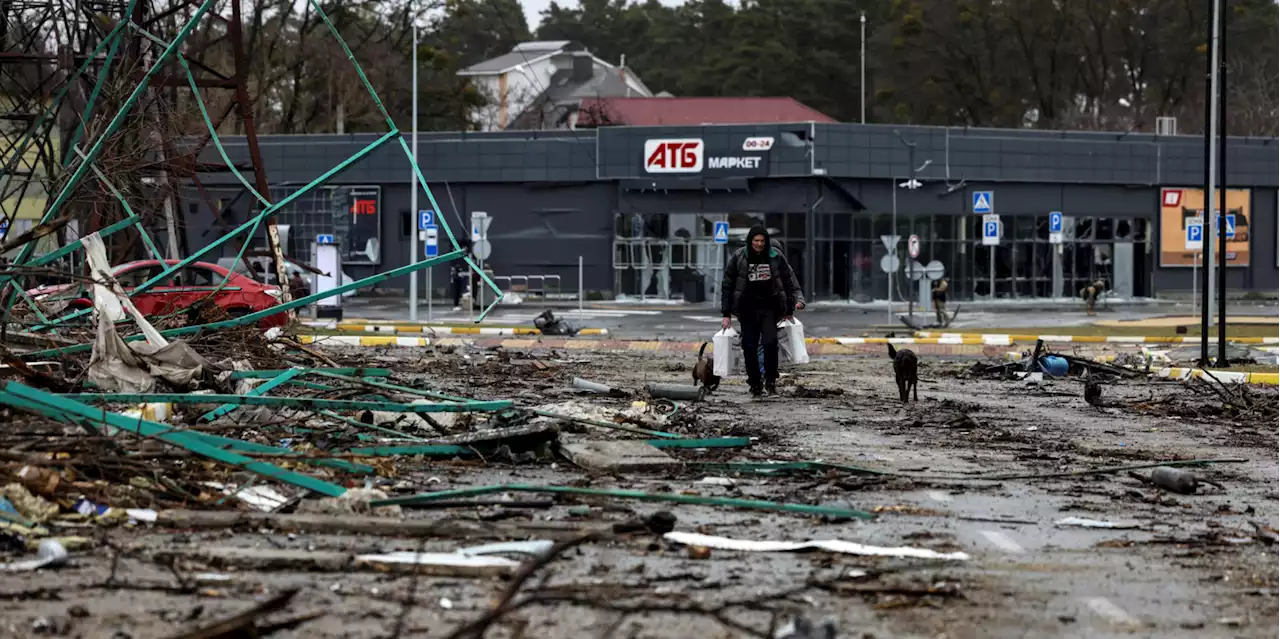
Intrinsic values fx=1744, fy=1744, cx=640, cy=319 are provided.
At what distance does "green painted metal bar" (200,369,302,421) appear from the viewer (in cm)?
1148

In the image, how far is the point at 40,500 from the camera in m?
7.74

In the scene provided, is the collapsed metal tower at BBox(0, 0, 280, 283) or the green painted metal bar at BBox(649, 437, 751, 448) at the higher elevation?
the collapsed metal tower at BBox(0, 0, 280, 283)

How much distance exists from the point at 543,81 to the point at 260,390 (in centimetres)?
9146

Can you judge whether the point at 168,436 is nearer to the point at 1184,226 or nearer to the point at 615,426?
the point at 615,426

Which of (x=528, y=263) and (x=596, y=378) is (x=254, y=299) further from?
(x=528, y=263)

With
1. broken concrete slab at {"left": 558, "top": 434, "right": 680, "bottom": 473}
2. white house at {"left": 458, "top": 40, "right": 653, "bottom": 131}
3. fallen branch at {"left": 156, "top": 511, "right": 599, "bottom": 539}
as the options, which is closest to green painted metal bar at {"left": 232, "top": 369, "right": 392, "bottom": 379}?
broken concrete slab at {"left": 558, "top": 434, "right": 680, "bottom": 473}

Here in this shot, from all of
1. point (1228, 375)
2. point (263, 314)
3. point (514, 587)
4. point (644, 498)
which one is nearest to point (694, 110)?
point (1228, 375)

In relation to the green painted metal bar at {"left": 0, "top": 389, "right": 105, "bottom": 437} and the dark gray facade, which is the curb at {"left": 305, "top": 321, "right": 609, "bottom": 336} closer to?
the dark gray facade

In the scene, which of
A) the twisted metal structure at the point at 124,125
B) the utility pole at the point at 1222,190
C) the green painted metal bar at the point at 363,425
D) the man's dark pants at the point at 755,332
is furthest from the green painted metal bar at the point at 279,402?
the utility pole at the point at 1222,190

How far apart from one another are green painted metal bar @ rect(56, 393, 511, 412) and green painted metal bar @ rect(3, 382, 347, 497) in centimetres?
102

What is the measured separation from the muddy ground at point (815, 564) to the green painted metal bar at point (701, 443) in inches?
3.9

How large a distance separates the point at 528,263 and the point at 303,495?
5116cm

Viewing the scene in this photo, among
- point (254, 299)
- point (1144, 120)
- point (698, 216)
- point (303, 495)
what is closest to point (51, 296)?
point (254, 299)

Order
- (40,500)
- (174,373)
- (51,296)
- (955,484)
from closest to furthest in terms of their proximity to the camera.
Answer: (40,500) < (955,484) < (174,373) < (51,296)
